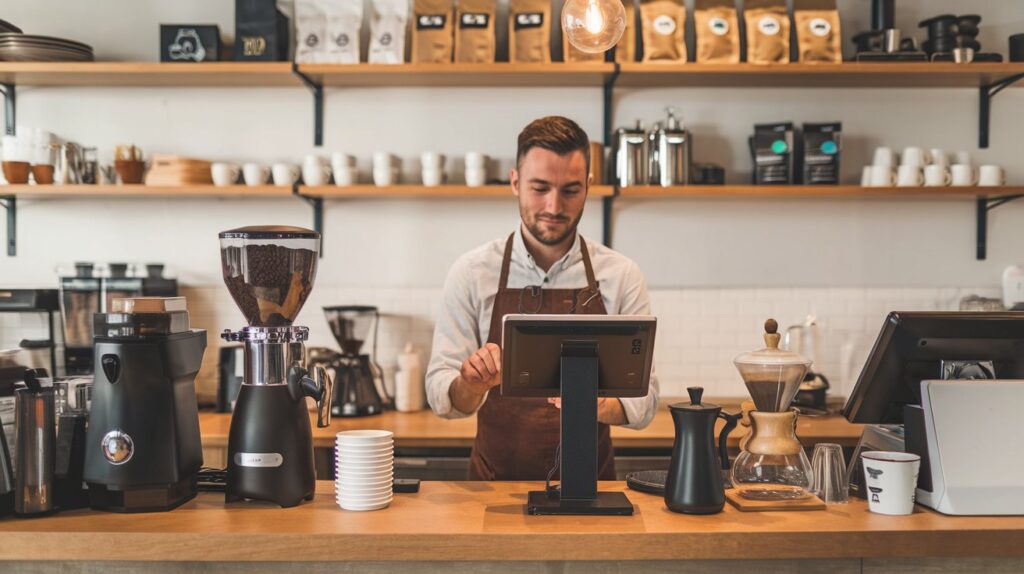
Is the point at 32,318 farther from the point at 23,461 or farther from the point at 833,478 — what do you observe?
the point at 833,478

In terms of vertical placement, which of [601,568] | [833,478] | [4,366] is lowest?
[601,568]

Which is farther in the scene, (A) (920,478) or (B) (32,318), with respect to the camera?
(B) (32,318)

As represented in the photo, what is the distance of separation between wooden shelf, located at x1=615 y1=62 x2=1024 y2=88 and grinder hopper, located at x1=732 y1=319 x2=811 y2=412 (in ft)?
6.80

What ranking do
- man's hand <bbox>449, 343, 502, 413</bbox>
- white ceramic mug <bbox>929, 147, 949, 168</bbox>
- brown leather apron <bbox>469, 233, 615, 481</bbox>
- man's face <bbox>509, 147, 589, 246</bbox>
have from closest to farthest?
man's hand <bbox>449, 343, 502, 413</bbox>, man's face <bbox>509, 147, 589, 246</bbox>, brown leather apron <bbox>469, 233, 615, 481</bbox>, white ceramic mug <bbox>929, 147, 949, 168</bbox>

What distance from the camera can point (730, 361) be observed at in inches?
158

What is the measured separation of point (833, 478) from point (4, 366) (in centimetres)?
175

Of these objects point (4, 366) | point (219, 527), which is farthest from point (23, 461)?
point (219, 527)

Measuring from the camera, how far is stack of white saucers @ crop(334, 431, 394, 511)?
1.83m

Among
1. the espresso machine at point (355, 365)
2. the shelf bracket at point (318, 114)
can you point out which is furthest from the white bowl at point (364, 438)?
the shelf bracket at point (318, 114)

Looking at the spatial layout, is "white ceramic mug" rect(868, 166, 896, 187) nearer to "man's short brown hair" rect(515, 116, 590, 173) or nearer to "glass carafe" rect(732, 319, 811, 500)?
"man's short brown hair" rect(515, 116, 590, 173)

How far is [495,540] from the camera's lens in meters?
1.67

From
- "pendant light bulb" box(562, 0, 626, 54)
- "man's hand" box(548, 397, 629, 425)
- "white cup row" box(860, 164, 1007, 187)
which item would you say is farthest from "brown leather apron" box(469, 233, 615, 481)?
"white cup row" box(860, 164, 1007, 187)

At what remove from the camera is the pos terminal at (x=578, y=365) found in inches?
71.4

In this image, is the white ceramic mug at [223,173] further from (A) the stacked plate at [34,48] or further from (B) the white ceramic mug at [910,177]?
(B) the white ceramic mug at [910,177]
